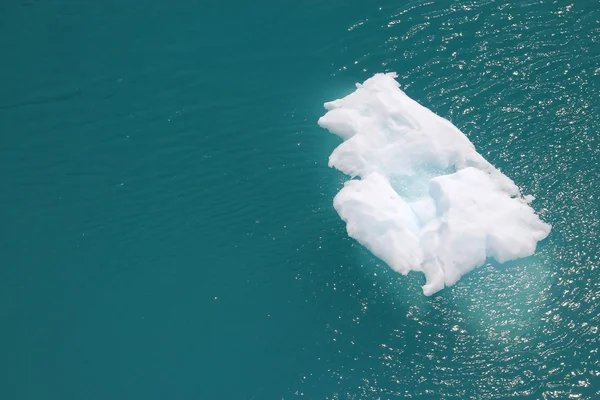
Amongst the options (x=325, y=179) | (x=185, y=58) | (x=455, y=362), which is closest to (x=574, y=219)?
(x=455, y=362)

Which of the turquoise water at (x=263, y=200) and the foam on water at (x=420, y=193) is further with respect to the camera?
the foam on water at (x=420, y=193)

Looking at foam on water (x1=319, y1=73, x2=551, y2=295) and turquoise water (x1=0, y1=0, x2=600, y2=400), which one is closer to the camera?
turquoise water (x1=0, y1=0, x2=600, y2=400)

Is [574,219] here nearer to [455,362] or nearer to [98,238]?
[455,362]
